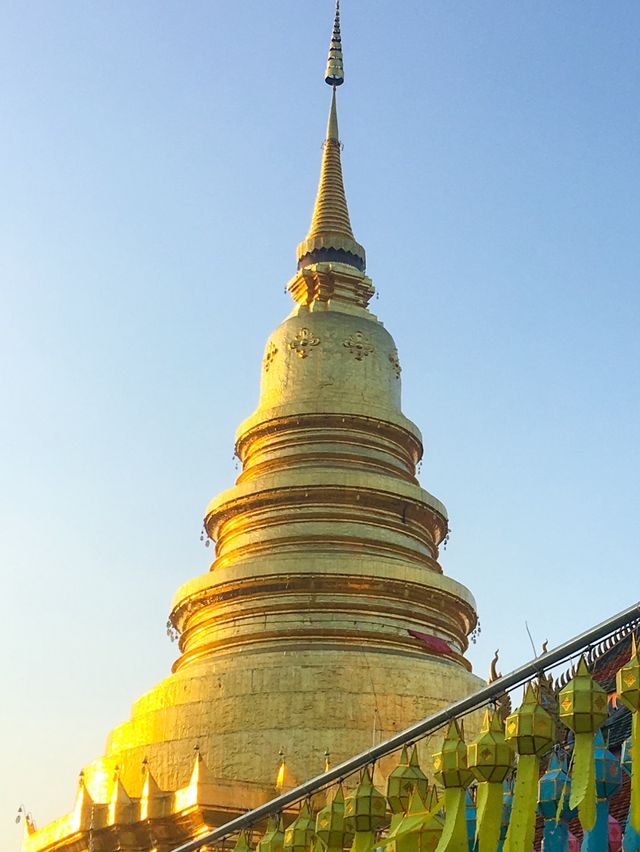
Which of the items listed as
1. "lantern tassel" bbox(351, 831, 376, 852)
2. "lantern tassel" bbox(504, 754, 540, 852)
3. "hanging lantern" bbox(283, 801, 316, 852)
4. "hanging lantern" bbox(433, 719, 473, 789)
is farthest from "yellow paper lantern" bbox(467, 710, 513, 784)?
"hanging lantern" bbox(283, 801, 316, 852)

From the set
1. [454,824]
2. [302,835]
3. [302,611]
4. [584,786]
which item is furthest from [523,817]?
[302,611]

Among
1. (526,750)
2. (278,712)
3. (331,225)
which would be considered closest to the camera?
(526,750)

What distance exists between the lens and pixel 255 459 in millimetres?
24516

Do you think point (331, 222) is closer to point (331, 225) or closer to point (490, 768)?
point (331, 225)

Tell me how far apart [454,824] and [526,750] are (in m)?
0.56

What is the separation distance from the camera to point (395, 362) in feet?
83.4

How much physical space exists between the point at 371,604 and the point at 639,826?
1509 centimetres

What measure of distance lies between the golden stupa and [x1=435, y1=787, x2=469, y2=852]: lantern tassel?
11.0 metres

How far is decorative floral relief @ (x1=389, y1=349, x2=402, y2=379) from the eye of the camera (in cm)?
2532

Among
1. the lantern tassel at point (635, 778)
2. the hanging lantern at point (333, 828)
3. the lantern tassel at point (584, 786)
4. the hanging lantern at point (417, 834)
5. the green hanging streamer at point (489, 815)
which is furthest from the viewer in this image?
the hanging lantern at point (333, 828)

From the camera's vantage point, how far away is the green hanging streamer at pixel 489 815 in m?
6.66

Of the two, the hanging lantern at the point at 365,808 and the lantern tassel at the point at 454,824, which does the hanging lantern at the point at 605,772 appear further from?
the hanging lantern at the point at 365,808

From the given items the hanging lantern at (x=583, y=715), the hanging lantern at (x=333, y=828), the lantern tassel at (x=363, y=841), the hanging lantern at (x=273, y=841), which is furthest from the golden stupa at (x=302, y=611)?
the hanging lantern at (x=583, y=715)

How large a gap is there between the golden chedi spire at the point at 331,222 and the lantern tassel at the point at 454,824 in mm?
20707
